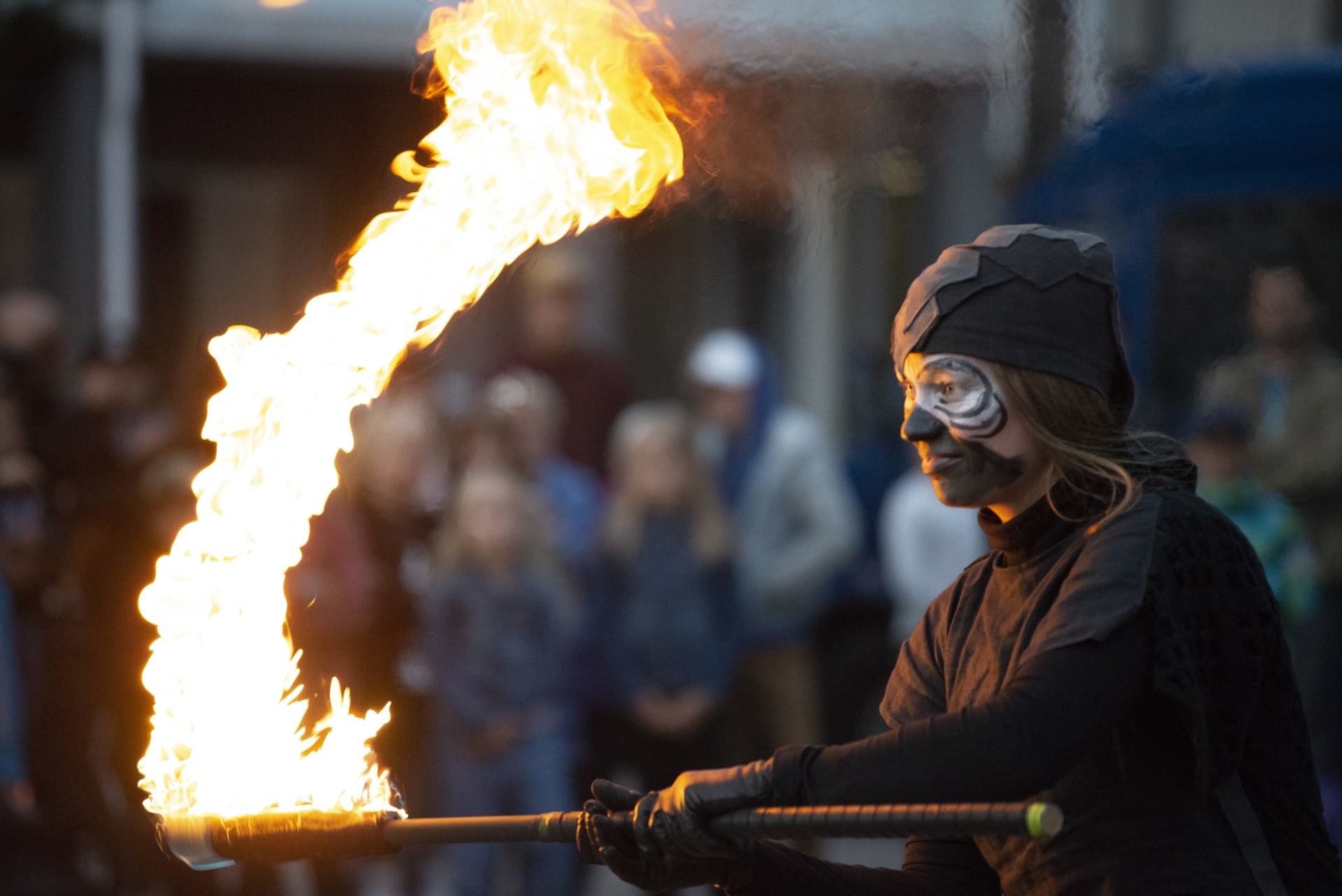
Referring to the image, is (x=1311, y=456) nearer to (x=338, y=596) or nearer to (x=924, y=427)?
(x=338, y=596)

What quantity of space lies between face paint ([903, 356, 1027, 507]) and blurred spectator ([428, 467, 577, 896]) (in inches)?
141

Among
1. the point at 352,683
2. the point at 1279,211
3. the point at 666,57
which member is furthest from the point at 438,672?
the point at 1279,211

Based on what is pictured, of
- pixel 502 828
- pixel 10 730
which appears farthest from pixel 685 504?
pixel 502 828

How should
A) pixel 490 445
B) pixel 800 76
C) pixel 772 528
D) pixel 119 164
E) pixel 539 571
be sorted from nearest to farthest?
pixel 800 76
pixel 539 571
pixel 490 445
pixel 772 528
pixel 119 164

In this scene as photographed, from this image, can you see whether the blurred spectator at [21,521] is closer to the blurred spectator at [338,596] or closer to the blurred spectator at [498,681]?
the blurred spectator at [338,596]

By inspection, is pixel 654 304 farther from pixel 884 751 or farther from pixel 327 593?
pixel 884 751

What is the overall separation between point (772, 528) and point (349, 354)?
12.3ft

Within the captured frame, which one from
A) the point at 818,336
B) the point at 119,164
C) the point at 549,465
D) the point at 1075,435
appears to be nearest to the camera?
the point at 1075,435

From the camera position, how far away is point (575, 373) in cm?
721

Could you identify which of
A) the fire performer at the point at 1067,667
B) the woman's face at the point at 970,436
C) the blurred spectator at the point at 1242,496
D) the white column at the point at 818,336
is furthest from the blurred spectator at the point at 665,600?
the woman's face at the point at 970,436

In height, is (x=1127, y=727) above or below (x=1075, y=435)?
below

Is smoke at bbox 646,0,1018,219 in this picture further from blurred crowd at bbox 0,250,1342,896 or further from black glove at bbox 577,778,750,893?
black glove at bbox 577,778,750,893

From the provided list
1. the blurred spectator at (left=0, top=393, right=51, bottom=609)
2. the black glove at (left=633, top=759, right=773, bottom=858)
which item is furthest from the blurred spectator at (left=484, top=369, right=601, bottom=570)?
the black glove at (left=633, top=759, right=773, bottom=858)

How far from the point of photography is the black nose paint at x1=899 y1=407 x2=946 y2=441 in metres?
2.49
